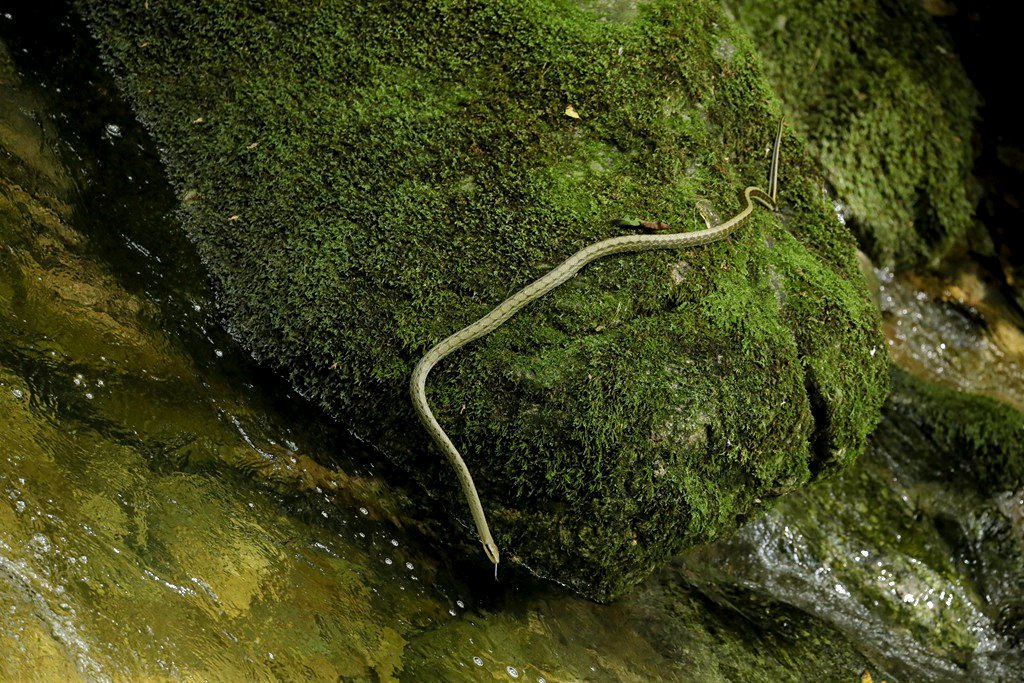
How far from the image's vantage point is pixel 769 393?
379 cm

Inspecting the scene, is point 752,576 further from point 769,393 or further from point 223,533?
point 223,533

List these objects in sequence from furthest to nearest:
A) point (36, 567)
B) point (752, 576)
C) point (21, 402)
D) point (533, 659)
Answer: point (752, 576), point (533, 659), point (21, 402), point (36, 567)

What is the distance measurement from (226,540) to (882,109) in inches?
219

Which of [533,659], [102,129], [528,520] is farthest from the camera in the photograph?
[102,129]

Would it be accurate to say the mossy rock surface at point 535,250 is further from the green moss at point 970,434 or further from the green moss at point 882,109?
the green moss at point 970,434

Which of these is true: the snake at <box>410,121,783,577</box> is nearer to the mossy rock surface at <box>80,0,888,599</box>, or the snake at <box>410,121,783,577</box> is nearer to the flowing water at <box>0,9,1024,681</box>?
the mossy rock surface at <box>80,0,888,599</box>

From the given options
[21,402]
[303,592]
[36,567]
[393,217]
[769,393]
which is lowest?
[303,592]

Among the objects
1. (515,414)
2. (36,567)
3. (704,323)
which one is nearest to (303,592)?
(36,567)

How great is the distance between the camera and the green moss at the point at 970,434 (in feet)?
18.5

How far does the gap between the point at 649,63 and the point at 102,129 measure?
3.02 metres

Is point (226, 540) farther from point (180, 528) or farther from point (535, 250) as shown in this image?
point (535, 250)

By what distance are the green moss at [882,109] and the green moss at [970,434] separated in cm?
116

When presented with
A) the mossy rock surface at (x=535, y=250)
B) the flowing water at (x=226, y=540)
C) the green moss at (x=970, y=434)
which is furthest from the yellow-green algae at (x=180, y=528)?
the green moss at (x=970, y=434)

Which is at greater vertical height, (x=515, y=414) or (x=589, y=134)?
(x=589, y=134)
